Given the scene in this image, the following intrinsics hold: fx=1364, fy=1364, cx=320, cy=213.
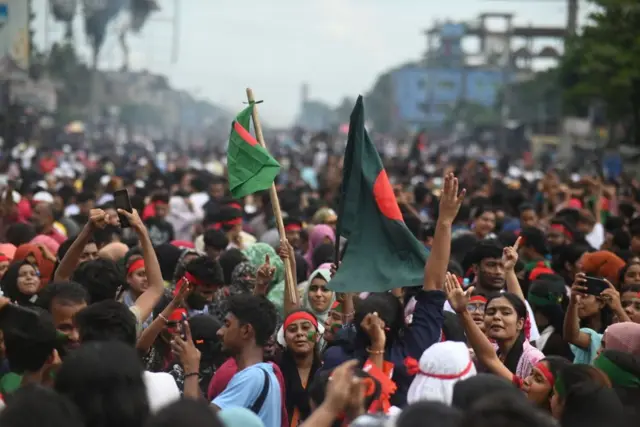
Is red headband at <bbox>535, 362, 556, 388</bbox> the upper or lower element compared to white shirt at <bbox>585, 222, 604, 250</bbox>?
upper

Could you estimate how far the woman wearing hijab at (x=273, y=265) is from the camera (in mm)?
9031

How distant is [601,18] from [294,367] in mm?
24141

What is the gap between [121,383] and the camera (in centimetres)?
452

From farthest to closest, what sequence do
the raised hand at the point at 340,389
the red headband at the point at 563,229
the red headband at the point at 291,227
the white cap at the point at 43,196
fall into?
the white cap at the point at 43,196
the red headband at the point at 563,229
the red headband at the point at 291,227
the raised hand at the point at 340,389

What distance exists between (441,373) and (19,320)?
5.46 ft

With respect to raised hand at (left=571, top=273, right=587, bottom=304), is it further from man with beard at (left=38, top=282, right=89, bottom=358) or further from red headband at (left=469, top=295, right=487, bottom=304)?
man with beard at (left=38, top=282, right=89, bottom=358)

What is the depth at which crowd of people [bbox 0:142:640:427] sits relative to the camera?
4516mm

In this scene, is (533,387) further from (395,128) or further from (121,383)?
(395,128)

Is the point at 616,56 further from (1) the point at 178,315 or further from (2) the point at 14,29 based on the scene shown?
(1) the point at 178,315

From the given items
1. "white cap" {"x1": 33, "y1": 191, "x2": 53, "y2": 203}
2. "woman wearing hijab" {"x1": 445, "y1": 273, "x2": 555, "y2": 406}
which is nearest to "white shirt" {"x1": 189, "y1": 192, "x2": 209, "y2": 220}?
"white cap" {"x1": 33, "y1": 191, "x2": 53, "y2": 203}

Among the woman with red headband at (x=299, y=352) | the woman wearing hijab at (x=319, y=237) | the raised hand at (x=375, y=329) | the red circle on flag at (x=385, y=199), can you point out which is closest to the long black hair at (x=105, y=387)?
the raised hand at (x=375, y=329)

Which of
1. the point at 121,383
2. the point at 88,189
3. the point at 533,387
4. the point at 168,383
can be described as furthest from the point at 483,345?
the point at 88,189

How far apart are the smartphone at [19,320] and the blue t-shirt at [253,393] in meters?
0.97

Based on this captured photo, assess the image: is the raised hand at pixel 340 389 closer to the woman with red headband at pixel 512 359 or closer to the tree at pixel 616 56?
the woman with red headband at pixel 512 359
